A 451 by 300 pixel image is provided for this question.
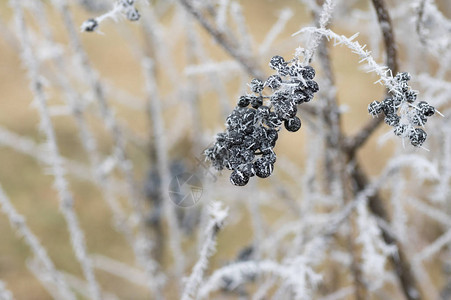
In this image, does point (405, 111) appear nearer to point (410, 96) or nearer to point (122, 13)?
point (410, 96)

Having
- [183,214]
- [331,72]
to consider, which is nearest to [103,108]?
[331,72]

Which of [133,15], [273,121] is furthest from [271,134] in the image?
[133,15]

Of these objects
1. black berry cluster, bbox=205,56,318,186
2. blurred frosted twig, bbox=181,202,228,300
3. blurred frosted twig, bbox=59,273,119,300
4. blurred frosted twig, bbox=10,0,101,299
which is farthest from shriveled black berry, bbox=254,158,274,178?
blurred frosted twig, bbox=59,273,119,300

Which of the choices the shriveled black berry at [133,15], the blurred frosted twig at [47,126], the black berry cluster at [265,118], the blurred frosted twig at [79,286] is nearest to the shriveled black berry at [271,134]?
the black berry cluster at [265,118]

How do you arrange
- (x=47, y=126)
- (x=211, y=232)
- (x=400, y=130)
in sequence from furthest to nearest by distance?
(x=47, y=126)
(x=211, y=232)
(x=400, y=130)

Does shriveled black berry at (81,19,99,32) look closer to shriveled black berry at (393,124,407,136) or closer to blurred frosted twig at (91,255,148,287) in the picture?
shriveled black berry at (393,124,407,136)

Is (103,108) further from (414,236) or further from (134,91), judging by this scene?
(134,91)
